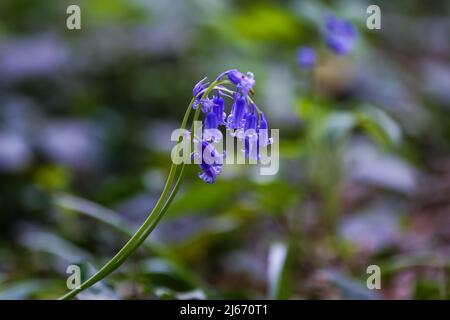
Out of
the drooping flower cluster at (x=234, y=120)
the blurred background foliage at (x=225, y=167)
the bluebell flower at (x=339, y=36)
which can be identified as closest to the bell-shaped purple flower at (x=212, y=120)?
the drooping flower cluster at (x=234, y=120)

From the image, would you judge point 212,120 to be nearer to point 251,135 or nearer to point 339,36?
point 251,135

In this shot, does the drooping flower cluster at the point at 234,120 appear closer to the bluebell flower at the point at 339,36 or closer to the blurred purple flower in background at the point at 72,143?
the bluebell flower at the point at 339,36

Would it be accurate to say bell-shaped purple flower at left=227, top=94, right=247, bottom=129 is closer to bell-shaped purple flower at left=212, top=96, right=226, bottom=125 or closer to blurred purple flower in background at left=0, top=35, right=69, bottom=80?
bell-shaped purple flower at left=212, top=96, right=226, bottom=125

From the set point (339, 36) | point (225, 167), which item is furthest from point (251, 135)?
point (225, 167)

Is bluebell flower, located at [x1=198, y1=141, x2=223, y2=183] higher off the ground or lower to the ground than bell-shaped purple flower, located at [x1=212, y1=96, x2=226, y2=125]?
lower

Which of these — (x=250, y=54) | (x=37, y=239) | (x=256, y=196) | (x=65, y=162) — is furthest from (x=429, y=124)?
(x=37, y=239)

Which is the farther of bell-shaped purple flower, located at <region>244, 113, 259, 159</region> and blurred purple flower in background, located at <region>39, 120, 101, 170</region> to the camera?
blurred purple flower in background, located at <region>39, 120, 101, 170</region>

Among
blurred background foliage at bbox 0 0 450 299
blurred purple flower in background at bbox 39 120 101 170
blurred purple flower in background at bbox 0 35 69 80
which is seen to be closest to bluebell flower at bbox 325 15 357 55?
blurred background foliage at bbox 0 0 450 299
